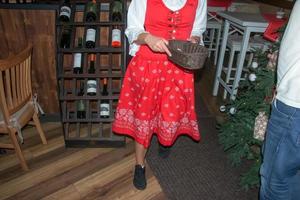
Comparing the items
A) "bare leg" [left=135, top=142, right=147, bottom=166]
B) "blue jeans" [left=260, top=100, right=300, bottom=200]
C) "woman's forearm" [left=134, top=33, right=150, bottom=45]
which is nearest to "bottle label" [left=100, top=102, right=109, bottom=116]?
"bare leg" [left=135, top=142, right=147, bottom=166]

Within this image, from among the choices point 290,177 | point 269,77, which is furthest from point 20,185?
point 269,77

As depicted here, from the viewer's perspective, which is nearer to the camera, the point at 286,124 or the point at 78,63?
the point at 286,124

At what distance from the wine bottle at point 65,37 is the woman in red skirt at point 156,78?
58 centimetres

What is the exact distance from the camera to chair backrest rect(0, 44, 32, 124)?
5.26ft

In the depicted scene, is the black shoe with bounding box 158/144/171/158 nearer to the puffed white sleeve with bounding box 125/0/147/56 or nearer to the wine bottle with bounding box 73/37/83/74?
the wine bottle with bounding box 73/37/83/74

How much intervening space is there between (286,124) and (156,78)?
2.52 feet

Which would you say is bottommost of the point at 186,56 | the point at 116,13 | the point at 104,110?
the point at 104,110

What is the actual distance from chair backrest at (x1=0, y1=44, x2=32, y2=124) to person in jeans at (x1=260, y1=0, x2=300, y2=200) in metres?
1.45

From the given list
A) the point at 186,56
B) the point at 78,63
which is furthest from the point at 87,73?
the point at 186,56

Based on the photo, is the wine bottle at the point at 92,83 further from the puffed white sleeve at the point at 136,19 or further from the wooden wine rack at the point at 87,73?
the puffed white sleeve at the point at 136,19

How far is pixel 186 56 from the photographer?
1175mm

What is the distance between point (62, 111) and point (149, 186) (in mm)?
853

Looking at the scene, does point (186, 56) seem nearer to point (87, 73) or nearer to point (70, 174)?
point (87, 73)

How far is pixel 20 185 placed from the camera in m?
1.84
